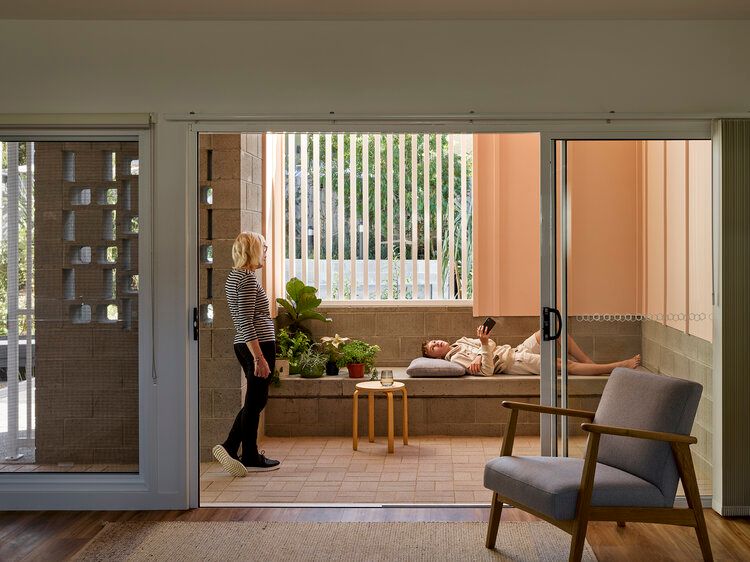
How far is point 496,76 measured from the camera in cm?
454

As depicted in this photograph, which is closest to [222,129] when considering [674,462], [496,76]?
[496,76]

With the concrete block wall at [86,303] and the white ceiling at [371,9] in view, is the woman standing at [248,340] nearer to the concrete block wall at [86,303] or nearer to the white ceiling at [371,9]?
the concrete block wall at [86,303]

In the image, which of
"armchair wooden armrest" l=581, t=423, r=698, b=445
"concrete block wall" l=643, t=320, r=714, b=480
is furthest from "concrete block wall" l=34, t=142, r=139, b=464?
"concrete block wall" l=643, t=320, r=714, b=480

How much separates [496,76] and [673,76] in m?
0.94

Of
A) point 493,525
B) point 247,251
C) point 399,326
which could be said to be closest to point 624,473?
point 493,525

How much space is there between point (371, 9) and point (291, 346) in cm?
340

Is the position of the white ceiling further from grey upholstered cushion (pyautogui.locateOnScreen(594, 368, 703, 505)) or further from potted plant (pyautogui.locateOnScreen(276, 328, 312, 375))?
potted plant (pyautogui.locateOnScreen(276, 328, 312, 375))

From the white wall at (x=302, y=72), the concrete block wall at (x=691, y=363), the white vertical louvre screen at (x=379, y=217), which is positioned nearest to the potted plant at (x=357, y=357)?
the white vertical louvre screen at (x=379, y=217)

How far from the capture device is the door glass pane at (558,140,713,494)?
181 inches

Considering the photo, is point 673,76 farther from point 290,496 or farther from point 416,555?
point 290,496

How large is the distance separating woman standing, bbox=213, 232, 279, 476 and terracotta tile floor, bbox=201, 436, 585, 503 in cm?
19

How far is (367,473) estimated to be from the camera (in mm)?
5516

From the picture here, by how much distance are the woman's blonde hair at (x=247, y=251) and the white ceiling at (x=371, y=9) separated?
1482 millimetres

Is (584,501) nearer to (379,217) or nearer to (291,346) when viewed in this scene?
(291,346)
